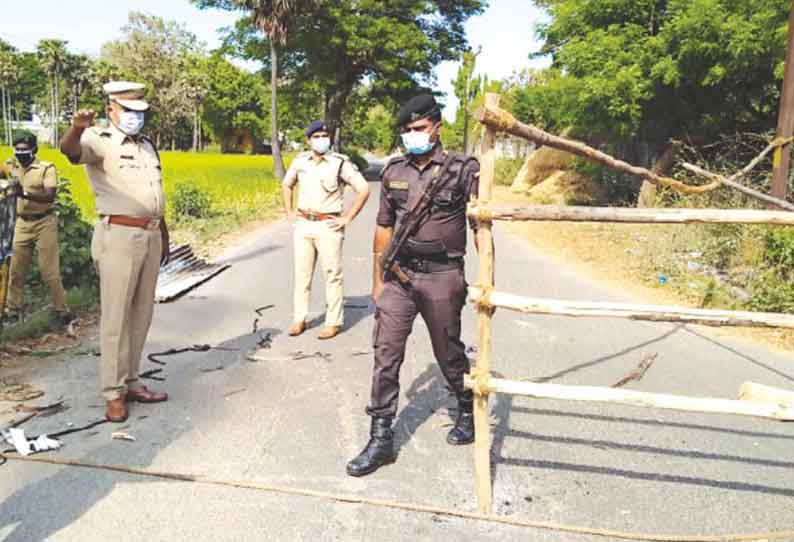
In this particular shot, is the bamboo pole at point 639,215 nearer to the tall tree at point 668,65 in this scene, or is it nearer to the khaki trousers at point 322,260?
the khaki trousers at point 322,260

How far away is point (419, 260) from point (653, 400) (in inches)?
53.5

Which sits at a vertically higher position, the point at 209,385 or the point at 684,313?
the point at 684,313

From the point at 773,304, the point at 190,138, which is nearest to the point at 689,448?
the point at 773,304

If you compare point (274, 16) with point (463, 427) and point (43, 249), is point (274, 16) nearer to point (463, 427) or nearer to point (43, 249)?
point (43, 249)

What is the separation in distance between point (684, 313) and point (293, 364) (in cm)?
310

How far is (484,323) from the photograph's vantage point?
10.8ft

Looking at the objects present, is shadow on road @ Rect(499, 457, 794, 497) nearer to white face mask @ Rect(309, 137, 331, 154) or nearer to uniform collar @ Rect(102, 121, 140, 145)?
uniform collar @ Rect(102, 121, 140, 145)

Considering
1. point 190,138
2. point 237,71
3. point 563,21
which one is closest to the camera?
point 563,21

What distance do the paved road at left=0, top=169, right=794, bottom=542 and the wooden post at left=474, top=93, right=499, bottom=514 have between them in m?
0.14

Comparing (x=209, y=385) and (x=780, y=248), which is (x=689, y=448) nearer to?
(x=209, y=385)

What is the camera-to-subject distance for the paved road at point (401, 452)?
3070mm

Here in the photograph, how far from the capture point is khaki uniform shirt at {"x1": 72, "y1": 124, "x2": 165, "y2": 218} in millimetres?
3938

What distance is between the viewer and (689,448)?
4008 mm

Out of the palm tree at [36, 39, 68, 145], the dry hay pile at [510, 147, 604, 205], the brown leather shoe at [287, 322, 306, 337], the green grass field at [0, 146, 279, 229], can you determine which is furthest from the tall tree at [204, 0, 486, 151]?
the palm tree at [36, 39, 68, 145]
